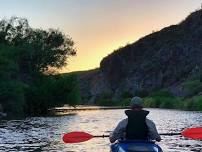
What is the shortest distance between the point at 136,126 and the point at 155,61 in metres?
126

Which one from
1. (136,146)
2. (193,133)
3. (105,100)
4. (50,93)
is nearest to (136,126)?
(136,146)

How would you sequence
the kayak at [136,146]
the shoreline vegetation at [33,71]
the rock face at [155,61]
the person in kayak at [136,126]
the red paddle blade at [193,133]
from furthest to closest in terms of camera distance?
the rock face at [155,61] → the shoreline vegetation at [33,71] → the red paddle blade at [193,133] → the person in kayak at [136,126] → the kayak at [136,146]

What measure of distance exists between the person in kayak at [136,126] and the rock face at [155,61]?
102m

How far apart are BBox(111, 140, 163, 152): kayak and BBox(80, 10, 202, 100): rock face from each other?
102 meters

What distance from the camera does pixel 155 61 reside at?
→ 143 metres

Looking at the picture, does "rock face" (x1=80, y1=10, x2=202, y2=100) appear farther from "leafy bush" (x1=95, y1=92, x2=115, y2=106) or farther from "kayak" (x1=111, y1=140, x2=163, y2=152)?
"kayak" (x1=111, y1=140, x2=163, y2=152)

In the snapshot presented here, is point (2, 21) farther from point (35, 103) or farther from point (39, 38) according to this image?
point (35, 103)

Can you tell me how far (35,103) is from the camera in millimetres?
74688

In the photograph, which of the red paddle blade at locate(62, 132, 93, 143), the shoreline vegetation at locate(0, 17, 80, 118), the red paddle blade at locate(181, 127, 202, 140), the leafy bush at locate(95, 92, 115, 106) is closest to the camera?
the red paddle blade at locate(181, 127, 202, 140)

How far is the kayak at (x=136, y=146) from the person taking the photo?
17.0 meters

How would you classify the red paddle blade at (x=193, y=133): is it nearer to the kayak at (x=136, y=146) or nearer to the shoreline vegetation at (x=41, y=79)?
the kayak at (x=136, y=146)

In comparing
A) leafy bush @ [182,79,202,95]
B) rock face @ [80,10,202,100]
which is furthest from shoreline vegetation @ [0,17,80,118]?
rock face @ [80,10,202,100]

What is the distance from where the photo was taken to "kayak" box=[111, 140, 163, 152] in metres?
17.0

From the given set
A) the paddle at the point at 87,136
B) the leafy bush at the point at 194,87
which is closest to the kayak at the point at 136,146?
the paddle at the point at 87,136
